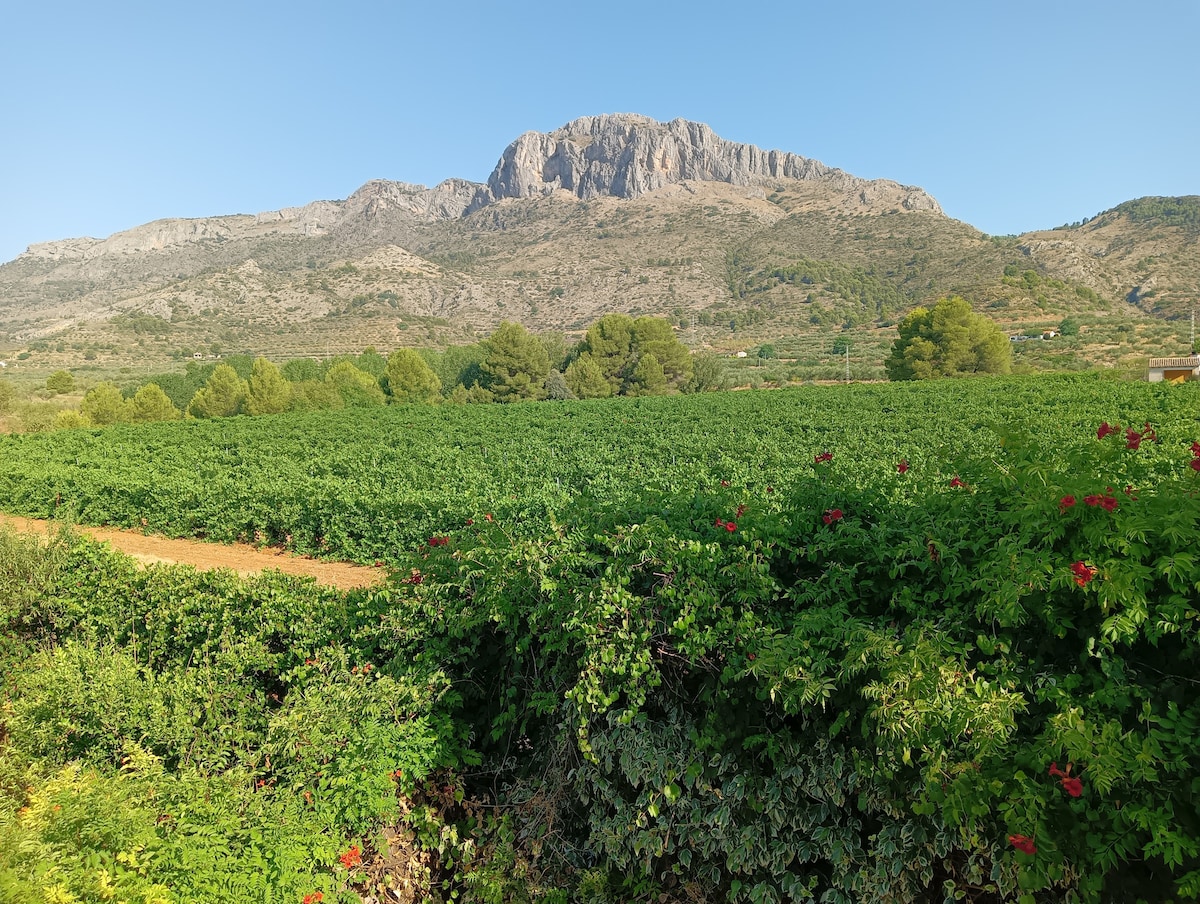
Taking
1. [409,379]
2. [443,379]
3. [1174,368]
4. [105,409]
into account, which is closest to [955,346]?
[1174,368]

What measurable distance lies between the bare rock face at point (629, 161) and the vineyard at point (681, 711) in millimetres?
154160

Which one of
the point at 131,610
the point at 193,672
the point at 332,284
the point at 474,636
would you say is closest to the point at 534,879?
the point at 474,636

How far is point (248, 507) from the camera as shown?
14.5 m

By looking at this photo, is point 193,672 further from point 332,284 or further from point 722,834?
point 332,284

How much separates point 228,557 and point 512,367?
120ft

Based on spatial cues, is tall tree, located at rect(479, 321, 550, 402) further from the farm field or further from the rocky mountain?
the rocky mountain

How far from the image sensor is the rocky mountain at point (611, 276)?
80875mm

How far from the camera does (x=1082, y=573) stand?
2.73 metres

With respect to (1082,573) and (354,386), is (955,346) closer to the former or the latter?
(354,386)

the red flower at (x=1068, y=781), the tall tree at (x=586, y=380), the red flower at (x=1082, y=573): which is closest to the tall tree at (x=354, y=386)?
the tall tree at (x=586, y=380)

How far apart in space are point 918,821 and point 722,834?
95 cm

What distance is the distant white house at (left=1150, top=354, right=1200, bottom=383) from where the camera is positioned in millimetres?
34994

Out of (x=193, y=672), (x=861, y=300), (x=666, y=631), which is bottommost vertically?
(x=193, y=672)

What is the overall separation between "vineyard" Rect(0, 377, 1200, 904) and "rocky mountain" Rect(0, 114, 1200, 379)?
2976 inches
